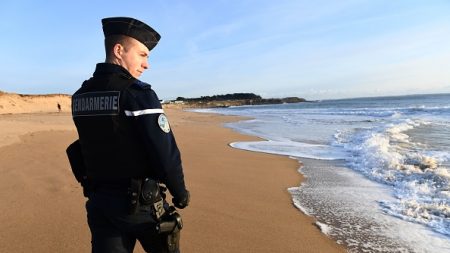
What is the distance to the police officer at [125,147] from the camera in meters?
2.00

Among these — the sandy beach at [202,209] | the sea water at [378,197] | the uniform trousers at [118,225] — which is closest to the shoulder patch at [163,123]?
the uniform trousers at [118,225]

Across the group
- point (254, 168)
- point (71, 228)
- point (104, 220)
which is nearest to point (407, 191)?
point (254, 168)

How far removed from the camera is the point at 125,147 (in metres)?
2.02

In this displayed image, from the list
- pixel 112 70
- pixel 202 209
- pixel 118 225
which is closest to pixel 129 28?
pixel 112 70

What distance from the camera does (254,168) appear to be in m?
7.97

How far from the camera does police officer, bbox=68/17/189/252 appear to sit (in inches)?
78.8

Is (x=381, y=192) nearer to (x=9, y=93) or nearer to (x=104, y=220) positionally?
(x=104, y=220)

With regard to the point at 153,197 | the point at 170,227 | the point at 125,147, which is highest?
the point at 125,147

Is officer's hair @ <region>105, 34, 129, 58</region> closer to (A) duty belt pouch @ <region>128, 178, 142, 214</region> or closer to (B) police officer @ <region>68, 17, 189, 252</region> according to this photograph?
(B) police officer @ <region>68, 17, 189, 252</region>

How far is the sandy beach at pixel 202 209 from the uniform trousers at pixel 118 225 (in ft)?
5.49

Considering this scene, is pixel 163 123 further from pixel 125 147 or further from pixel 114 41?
pixel 114 41

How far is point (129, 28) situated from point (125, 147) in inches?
25.4

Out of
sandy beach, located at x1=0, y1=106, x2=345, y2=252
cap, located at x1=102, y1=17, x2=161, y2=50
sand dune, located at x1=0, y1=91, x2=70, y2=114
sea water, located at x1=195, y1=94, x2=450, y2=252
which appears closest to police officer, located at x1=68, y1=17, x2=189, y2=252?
cap, located at x1=102, y1=17, x2=161, y2=50

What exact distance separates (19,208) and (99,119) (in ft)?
11.4
